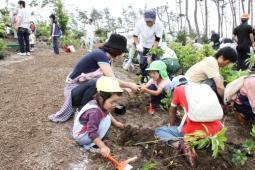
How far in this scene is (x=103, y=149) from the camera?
144 inches

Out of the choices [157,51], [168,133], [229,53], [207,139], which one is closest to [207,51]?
[157,51]

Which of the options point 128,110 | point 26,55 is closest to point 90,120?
point 128,110

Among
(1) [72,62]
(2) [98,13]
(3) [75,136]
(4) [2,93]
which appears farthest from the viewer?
(2) [98,13]

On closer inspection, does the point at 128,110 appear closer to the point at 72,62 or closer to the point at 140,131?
the point at 140,131

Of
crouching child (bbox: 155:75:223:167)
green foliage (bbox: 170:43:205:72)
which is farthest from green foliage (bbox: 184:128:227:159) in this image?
green foliage (bbox: 170:43:205:72)

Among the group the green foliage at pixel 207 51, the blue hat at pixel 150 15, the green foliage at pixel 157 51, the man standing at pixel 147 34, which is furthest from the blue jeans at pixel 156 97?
the green foliage at pixel 207 51

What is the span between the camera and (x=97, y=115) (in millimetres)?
3869

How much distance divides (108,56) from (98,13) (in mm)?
55477

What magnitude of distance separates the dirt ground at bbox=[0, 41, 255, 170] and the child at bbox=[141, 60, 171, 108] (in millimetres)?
323

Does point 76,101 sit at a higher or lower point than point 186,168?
higher

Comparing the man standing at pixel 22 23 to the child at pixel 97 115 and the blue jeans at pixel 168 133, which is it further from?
the blue jeans at pixel 168 133

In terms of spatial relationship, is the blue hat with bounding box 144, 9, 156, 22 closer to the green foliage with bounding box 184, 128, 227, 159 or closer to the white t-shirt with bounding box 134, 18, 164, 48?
the white t-shirt with bounding box 134, 18, 164, 48

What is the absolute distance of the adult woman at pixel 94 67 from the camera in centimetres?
444

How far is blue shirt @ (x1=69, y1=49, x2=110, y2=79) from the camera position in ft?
14.7
